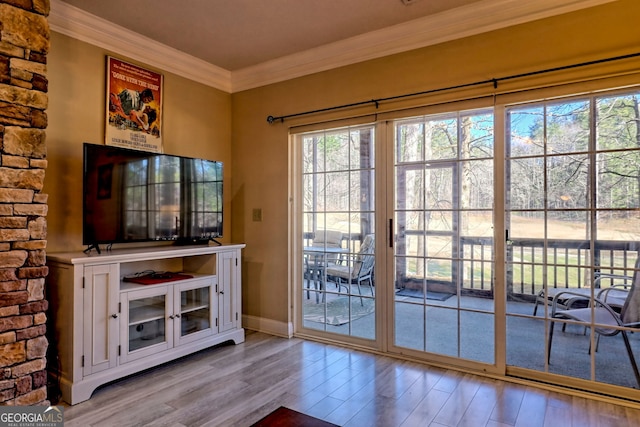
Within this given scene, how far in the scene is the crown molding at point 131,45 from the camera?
281 centimetres

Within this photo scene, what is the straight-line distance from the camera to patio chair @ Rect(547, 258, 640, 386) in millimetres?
2400

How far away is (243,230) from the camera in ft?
13.3

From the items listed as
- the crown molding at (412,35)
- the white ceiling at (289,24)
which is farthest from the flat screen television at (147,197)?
the crown molding at (412,35)

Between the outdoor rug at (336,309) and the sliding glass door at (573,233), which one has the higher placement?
the sliding glass door at (573,233)

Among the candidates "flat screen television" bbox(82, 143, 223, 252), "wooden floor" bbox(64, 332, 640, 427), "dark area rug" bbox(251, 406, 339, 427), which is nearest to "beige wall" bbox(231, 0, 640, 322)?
"flat screen television" bbox(82, 143, 223, 252)

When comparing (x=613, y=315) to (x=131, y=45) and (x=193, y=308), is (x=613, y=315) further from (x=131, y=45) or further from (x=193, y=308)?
(x=131, y=45)

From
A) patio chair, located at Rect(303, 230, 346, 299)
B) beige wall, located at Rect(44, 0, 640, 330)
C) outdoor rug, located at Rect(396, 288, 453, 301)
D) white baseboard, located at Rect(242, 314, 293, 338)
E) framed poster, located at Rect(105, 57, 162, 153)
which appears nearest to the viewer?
beige wall, located at Rect(44, 0, 640, 330)

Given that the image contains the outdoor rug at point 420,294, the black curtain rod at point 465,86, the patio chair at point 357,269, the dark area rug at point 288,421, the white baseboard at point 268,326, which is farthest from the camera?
the white baseboard at point 268,326

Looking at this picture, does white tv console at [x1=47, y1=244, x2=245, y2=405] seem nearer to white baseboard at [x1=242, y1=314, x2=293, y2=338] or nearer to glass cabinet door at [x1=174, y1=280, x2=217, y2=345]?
glass cabinet door at [x1=174, y1=280, x2=217, y2=345]

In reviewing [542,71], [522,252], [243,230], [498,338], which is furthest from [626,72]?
[243,230]

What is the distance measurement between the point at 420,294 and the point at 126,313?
2.26 metres

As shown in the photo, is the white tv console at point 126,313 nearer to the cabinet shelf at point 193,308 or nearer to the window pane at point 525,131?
the cabinet shelf at point 193,308

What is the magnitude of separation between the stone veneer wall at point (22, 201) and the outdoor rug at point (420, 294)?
2551 millimetres

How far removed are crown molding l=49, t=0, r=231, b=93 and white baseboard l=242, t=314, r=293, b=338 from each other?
252 cm
